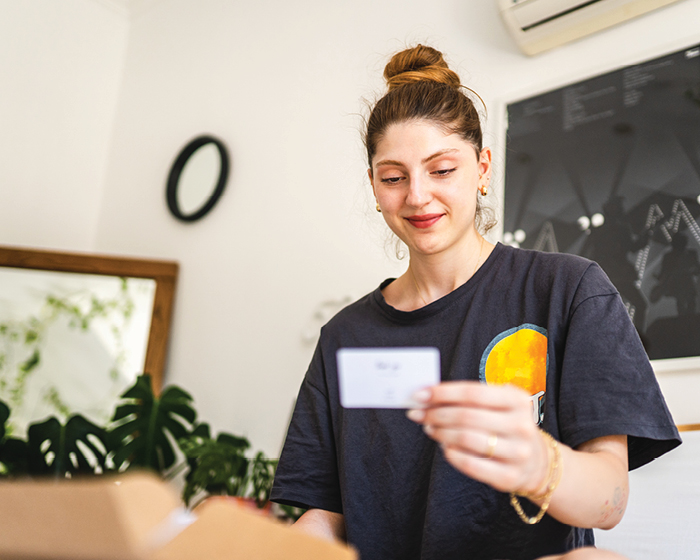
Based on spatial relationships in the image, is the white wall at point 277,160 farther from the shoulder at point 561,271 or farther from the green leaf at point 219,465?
the shoulder at point 561,271

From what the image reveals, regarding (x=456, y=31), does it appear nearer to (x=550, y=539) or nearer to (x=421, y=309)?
(x=421, y=309)

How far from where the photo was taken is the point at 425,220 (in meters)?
1.15

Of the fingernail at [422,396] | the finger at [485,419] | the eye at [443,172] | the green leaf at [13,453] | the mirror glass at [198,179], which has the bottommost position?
the green leaf at [13,453]

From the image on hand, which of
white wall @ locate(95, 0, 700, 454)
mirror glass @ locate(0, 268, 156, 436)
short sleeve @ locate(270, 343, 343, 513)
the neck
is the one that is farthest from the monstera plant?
the neck

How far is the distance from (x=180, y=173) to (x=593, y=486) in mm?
2457

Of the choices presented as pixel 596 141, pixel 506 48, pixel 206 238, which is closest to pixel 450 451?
pixel 596 141

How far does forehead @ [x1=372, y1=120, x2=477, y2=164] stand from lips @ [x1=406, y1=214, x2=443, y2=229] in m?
0.11

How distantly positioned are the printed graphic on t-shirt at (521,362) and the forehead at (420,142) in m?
0.34

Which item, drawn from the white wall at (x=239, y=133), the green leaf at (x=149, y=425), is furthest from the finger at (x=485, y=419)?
the green leaf at (x=149, y=425)

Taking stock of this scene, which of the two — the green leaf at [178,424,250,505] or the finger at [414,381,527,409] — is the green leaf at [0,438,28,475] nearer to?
the green leaf at [178,424,250,505]

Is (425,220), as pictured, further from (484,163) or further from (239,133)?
(239,133)

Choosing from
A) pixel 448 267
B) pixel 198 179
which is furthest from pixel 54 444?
pixel 448 267

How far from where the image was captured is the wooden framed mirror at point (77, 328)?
2.48 metres

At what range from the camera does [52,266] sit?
2535 mm
